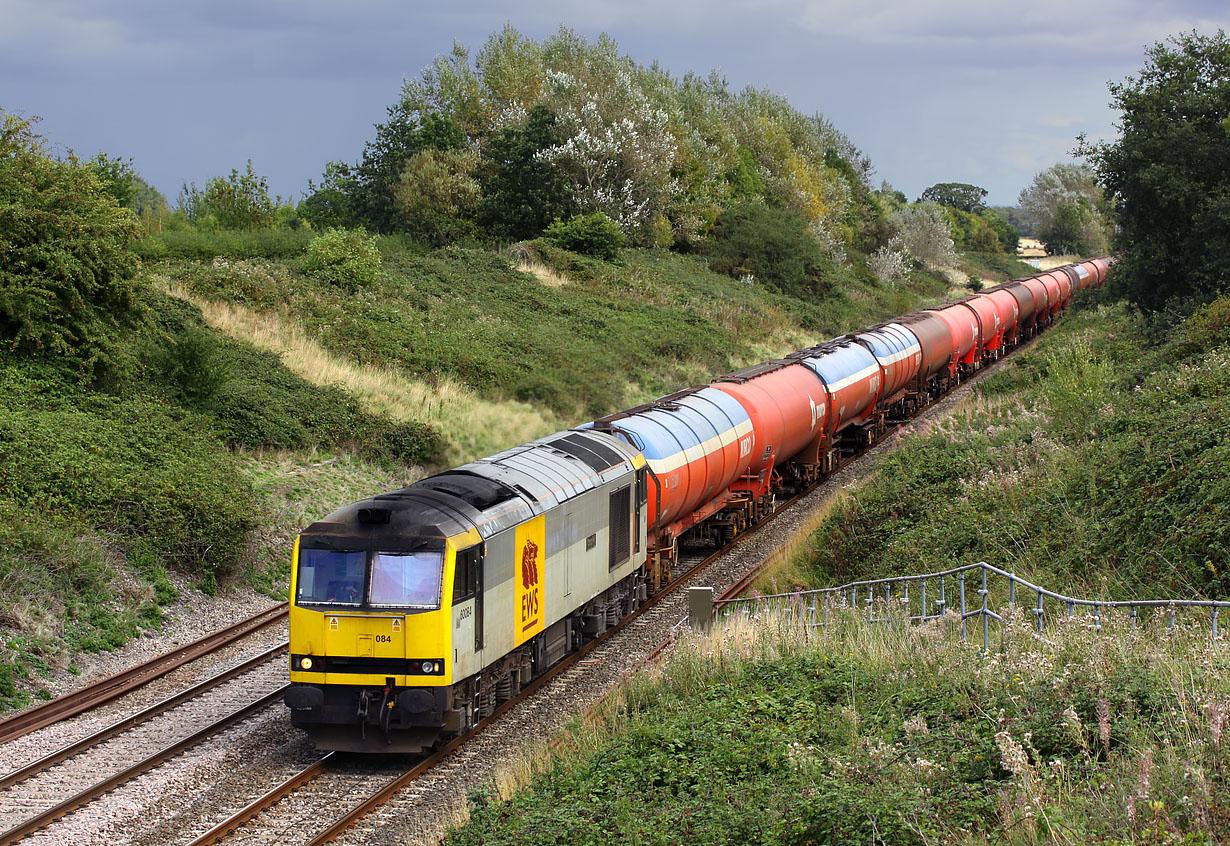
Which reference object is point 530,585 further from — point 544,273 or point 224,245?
point 544,273

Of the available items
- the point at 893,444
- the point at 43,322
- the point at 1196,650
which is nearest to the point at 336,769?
the point at 1196,650

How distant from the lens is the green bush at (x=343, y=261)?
122ft

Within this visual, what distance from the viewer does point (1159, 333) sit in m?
35.2

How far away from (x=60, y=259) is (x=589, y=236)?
33.6 m

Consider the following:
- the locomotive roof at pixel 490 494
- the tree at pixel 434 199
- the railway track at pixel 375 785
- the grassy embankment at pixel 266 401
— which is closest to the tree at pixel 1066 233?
the grassy embankment at pixel 266 401

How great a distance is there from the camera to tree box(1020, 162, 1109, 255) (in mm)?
126500

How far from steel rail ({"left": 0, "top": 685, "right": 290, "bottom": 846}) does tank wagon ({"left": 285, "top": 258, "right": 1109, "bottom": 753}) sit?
0.81 metres

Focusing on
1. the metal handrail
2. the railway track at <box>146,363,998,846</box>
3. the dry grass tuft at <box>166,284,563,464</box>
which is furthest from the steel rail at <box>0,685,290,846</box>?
the dry grass tuft at <box>166,284,563,464</box>

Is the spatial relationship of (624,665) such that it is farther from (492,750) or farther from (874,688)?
(874,688)

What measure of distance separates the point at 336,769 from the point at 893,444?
23125 millimetres

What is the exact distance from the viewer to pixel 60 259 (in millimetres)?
21672

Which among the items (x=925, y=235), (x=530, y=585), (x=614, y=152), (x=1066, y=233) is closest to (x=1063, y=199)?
(x=1066, y=233)

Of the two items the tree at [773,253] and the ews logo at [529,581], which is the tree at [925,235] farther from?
the ews logo at [529,581]

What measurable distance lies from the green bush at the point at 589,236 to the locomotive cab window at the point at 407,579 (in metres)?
41.7
